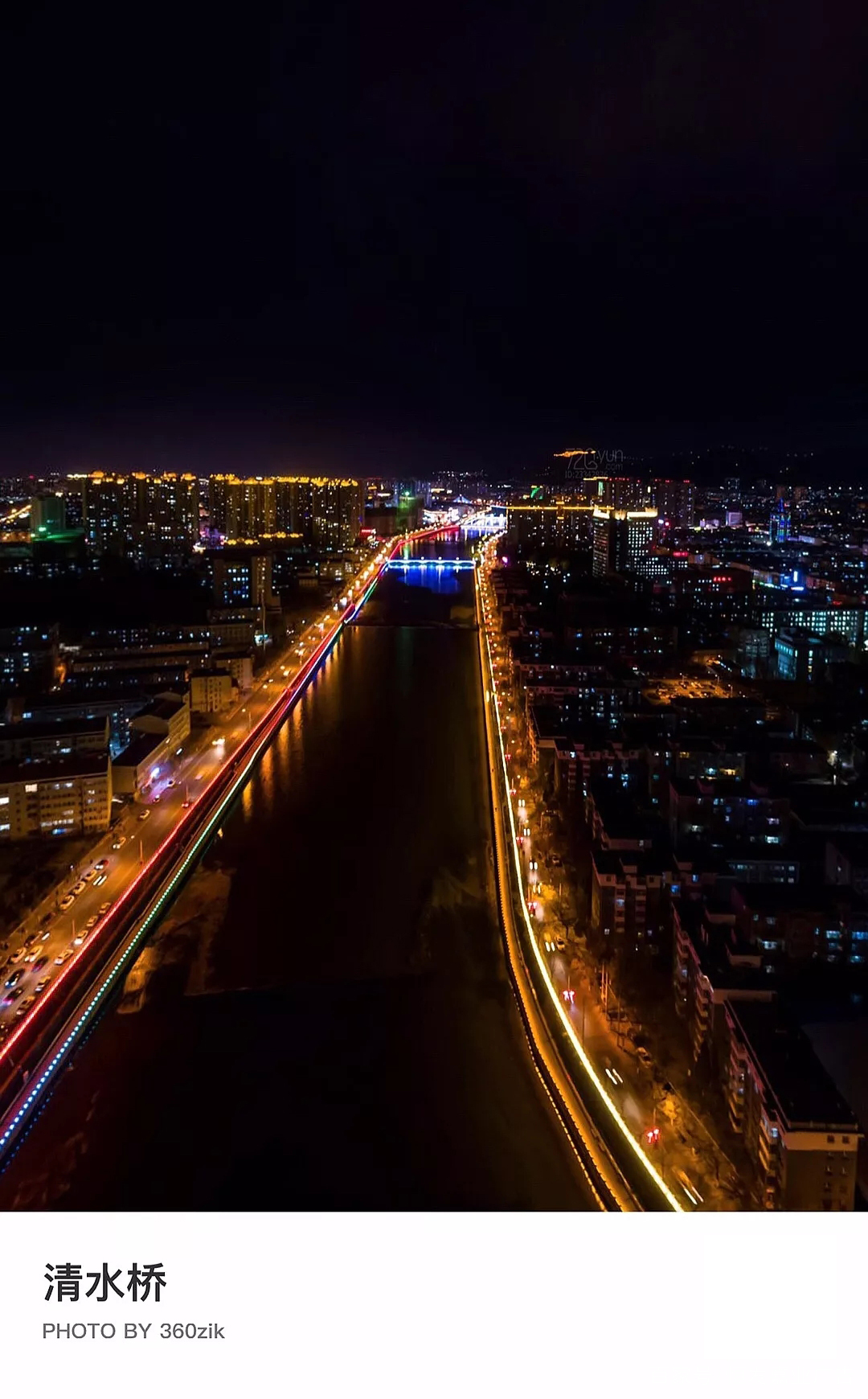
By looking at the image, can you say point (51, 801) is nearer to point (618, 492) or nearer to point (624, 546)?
point (624, 546)

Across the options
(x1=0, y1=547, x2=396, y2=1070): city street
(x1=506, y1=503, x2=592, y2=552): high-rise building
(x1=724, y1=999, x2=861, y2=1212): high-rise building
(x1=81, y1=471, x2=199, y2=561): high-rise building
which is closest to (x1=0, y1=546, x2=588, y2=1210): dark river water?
(x1=0, y1=547, x2=396, y2=1070): city street

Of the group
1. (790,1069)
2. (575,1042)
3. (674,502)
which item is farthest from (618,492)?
(790,1069)

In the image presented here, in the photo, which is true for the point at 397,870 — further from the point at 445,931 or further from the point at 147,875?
the point at 147,875

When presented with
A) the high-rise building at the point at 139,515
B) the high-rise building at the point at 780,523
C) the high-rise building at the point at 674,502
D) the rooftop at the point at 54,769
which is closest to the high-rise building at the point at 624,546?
the high-rise building at the point at 674,502

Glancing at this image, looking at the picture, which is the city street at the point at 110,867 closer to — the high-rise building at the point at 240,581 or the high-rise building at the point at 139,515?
the high-rise building at the point at 240,581

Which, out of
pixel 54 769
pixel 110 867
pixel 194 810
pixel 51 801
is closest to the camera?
pixel 110 867
